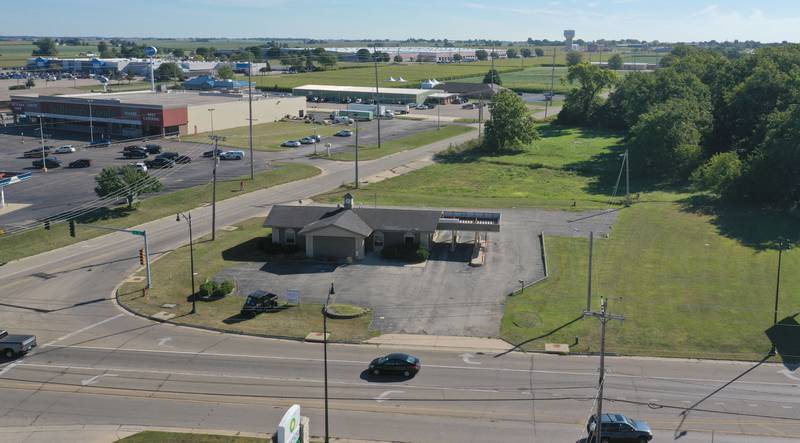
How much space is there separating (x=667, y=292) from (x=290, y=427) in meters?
32.6

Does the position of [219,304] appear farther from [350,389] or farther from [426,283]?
[350,389]

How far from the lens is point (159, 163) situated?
94500mm

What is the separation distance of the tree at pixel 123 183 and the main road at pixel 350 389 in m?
24.4

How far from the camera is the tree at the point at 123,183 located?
2768 inches

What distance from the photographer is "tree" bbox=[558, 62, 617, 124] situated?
472ft

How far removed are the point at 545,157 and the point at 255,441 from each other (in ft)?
276

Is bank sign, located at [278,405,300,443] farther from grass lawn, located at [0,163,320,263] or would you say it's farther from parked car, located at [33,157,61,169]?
parked car, located at [33,157,61,169]

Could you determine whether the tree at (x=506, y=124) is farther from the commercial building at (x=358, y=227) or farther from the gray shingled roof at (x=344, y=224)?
the gray shingled roof at (x=344, y=224)

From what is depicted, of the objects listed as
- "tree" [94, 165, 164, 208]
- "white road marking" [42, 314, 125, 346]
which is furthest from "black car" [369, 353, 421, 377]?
"tree" [94, 165, 164, 208]

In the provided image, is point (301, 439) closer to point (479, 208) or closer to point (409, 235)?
point (409, 235)

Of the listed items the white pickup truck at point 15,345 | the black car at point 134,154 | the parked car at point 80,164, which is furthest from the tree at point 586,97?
the white pickup truck at point 15,345

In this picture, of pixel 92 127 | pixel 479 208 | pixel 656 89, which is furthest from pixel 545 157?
pixel 92 127

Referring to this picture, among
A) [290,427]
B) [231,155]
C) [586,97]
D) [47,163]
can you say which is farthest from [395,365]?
[586,97]

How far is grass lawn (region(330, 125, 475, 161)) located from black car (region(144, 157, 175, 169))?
867 inches
